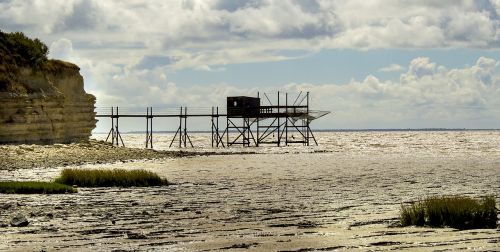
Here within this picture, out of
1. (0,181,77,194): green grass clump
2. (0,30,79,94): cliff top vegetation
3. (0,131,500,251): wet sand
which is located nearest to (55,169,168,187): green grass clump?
(0,131,500,251): wet sand

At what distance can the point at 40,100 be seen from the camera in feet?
174

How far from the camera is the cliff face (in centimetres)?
4872

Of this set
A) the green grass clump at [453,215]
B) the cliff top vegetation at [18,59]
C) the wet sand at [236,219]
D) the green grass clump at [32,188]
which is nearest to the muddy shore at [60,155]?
the cliff top vegetation at [18,59]

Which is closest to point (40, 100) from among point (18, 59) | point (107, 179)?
point (18, 59)

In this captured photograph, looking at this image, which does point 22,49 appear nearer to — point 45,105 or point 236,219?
point 45,105

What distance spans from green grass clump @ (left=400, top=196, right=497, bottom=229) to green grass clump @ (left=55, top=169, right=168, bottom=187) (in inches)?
563

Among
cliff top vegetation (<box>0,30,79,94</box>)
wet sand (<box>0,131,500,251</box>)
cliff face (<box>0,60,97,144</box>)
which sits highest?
cliff top vegetation (<box>0,30,79,94</box>)

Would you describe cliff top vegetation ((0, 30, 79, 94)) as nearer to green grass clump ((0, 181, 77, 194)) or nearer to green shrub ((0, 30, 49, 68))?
green shrub ((0, 30, 49, 68))

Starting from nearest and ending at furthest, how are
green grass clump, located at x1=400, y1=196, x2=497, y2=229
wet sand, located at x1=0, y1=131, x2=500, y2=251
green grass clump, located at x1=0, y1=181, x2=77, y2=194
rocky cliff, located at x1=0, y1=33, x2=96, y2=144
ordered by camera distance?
wet sand, located at x1=0, y1=131, x2=500, y2=251, green grass clump, located at x1=400, y1=196, x2=497, y2=229, green grass clump, located at x1=0, y1=181, x2=77, y2=194, rocky cliff, located at x1=0, y1=33, x2=96, y2=144

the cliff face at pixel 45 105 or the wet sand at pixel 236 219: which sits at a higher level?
the cliff face at pixel 45 105

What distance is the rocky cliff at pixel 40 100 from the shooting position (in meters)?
48.9

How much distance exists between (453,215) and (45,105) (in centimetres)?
4487

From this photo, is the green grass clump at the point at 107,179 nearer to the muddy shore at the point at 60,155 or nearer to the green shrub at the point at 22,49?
the muddy shore at the point at 60,155

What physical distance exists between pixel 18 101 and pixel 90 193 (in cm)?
2924
